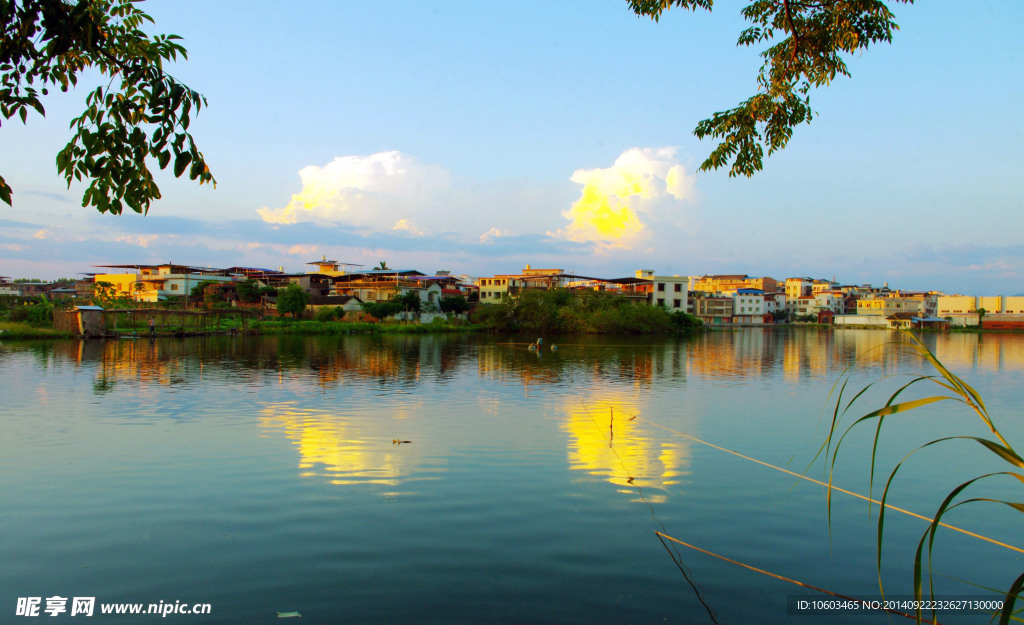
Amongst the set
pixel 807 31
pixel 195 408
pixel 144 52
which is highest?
pixel 807 31

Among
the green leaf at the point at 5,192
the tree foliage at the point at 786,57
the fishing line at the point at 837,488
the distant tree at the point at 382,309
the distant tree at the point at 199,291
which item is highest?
the tree foliage at the point at 786,57

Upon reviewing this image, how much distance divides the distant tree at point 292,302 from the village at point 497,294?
50.2 inches

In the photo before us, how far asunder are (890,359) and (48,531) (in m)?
31.0

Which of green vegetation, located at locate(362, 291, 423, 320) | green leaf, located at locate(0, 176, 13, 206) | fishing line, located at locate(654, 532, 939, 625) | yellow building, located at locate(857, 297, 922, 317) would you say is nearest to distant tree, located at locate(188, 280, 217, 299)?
green vegetation, located at locate(362, 291, 423, 320)

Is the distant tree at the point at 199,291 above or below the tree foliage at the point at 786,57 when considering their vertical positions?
below

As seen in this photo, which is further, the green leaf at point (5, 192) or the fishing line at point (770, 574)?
the fishing line at point (770, 574)

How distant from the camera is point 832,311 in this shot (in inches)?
4040

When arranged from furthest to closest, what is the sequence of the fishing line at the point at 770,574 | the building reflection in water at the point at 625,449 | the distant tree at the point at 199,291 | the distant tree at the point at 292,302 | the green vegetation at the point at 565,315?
the distant tree at the point at 199,291
the green vegetation at the point at 565,315
the distant tree at the point at 292,302
the building reflection in water at the point at 625,449
the fishing line at the point at 770,574

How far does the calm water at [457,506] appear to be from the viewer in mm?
4824

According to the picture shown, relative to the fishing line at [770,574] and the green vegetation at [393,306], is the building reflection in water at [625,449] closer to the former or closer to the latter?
the fishing line at [770,574]

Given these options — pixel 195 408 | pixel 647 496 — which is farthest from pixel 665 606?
pixel 195 408

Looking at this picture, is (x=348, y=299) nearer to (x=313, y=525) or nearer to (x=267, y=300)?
(x=267, y=300)

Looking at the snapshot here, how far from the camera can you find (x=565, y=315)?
5453 cm

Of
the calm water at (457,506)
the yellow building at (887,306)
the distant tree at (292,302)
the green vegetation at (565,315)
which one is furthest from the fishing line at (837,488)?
the yellow building at (887,306)
